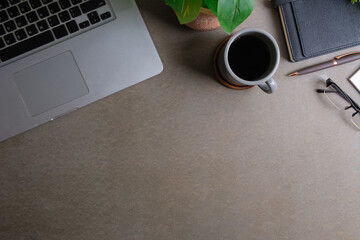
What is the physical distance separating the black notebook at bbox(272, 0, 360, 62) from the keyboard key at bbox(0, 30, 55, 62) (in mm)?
430

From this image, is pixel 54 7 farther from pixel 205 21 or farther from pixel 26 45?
pixel 205 21

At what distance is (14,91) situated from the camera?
558mm

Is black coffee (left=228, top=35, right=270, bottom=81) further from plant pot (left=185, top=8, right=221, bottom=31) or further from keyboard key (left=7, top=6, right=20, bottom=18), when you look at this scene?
keyboard key (left=7, top=6, right=20, bottom=18)

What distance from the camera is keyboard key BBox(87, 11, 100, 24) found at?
54 cm

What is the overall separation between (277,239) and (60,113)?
0.49 m

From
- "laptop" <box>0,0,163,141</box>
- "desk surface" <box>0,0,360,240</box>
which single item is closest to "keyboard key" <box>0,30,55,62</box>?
"laptop" <box>0,0,163,141</box>

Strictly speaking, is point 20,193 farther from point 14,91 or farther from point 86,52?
point 86,52

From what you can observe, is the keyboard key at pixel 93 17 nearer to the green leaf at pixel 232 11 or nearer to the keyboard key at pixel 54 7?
the keyboard key at pixel 54 7

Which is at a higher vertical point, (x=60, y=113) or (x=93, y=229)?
(x=60, y=113)

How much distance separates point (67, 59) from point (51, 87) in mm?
60

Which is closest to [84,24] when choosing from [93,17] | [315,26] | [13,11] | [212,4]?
[93,17]

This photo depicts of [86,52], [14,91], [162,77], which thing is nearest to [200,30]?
[162,77]

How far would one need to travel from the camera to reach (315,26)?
1.90 ft

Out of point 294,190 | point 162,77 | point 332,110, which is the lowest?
point 294,190
